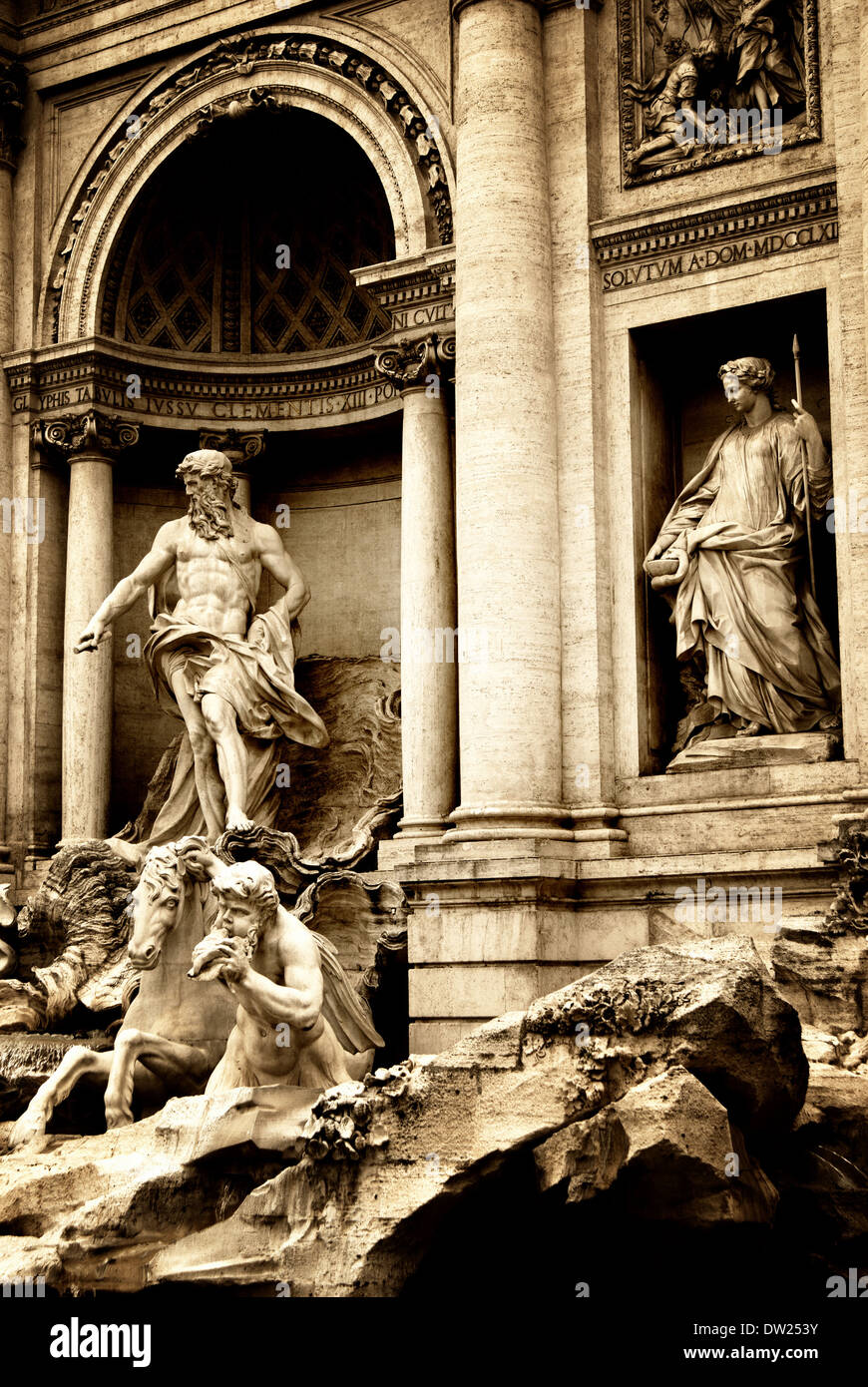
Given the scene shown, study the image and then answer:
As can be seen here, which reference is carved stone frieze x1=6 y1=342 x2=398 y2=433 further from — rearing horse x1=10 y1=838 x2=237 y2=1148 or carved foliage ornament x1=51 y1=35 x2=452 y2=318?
rearing horse x1=10 y1=838 x2=237 y2=1148

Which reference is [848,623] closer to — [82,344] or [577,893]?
[577,893]

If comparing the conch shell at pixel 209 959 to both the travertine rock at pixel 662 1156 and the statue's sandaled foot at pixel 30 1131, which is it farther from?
the travertine rock at pixel 662 1156

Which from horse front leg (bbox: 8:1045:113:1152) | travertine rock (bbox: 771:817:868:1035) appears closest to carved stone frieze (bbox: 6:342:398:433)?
horse front leg (bbox: 8:1045:113:1152)

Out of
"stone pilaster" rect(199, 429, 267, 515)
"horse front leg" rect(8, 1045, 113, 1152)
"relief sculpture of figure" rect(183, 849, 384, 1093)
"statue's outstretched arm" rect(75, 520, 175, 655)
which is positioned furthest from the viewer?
"stone pilaster" rect(199, 429, 267, 515)

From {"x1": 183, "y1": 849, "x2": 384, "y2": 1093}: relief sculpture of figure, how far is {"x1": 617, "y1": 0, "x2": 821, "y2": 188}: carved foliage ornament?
Answer: 6.57 meters

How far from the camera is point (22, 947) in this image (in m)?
15.1

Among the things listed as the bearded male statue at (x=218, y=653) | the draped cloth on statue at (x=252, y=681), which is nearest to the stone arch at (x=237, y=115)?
the bearded male statue at (x=218, y=653)

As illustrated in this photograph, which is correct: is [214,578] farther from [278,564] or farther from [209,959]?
[209,959]

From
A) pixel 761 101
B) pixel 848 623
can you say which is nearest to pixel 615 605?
pixel 848 623

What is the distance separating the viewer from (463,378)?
1363 cm

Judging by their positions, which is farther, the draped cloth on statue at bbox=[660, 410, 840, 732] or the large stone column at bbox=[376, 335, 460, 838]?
the large stone column at bbox=[376, 335, 460, 838]

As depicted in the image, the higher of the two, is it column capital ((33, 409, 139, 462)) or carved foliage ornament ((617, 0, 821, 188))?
carved foliage ornament ((617, 0, 821, 188))

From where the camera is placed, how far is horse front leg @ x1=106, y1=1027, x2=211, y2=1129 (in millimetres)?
10719

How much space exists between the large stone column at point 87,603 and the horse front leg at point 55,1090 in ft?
16.7
